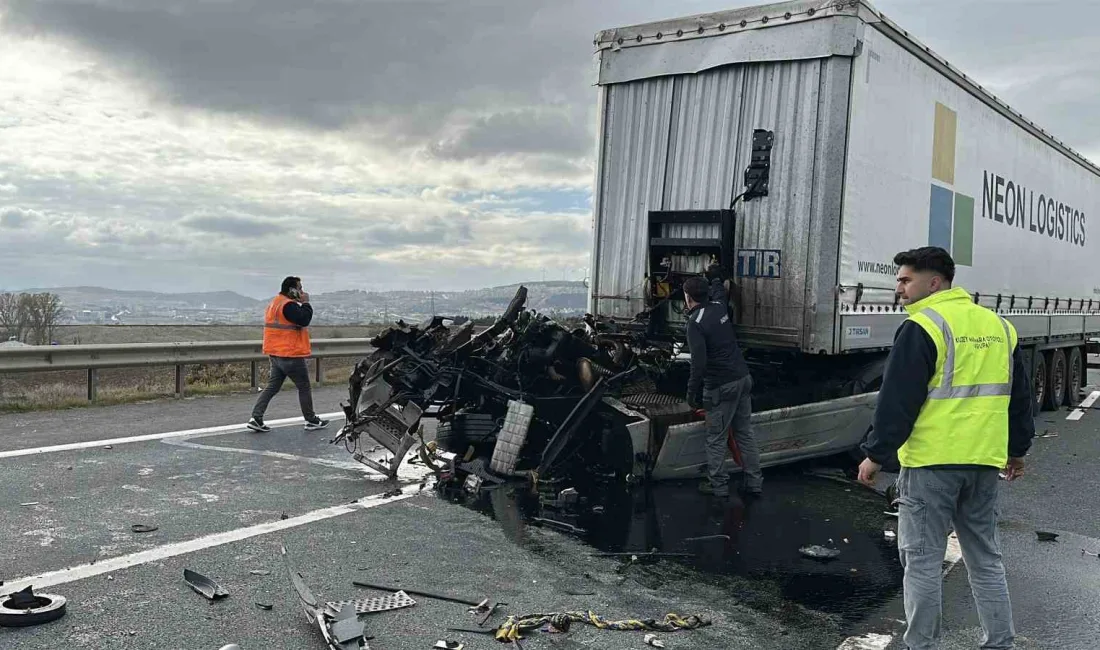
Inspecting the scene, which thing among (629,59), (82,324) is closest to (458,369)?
(629,59)

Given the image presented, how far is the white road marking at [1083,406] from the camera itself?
12.2 m

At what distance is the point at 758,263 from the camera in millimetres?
7285

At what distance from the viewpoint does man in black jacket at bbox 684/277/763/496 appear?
6.53m

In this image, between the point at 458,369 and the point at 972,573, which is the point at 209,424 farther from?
the point at 972,573

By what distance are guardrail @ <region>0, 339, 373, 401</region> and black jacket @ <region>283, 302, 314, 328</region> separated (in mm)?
2310

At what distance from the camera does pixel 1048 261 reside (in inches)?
480

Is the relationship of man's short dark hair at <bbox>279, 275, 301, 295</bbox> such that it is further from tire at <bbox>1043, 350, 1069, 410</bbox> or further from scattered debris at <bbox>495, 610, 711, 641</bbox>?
tire at <bbox>1043, 350, 1069, 410</bbox>

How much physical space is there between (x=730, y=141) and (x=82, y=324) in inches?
513

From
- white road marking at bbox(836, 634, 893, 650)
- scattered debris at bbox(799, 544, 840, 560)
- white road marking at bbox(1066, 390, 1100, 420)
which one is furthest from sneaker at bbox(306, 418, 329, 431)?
white road marking at bbox(1066, 390, 1100, 420)

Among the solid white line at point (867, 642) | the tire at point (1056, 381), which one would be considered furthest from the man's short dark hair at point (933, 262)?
the tire at point (1056, 381)

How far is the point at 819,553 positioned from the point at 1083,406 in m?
10.7

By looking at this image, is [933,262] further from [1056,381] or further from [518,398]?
[1056,381]

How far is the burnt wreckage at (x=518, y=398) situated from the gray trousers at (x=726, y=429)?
0.29 metres

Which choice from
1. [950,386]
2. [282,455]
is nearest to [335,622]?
[950,386]
